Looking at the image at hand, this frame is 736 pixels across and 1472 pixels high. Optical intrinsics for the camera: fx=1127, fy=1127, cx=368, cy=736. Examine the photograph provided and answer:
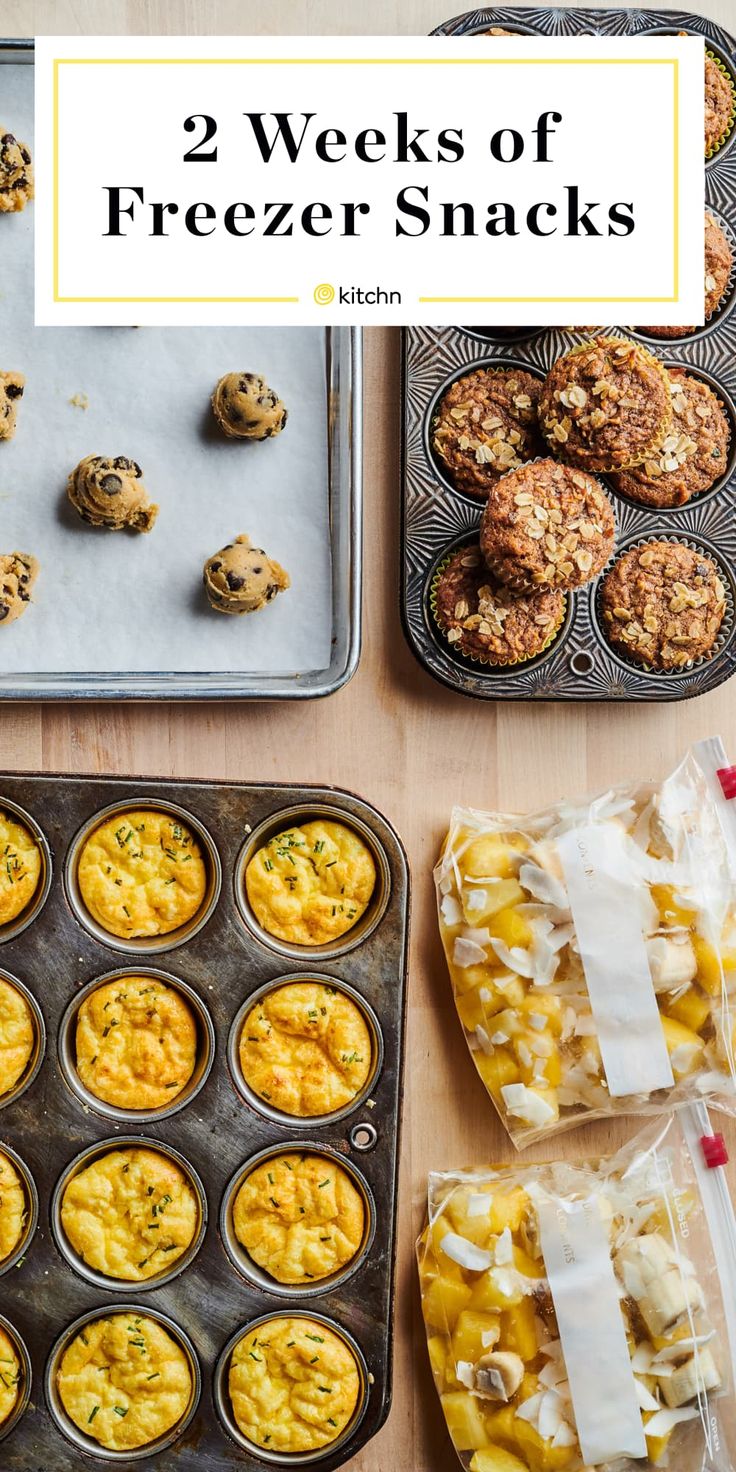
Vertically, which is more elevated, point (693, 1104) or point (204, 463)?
point (204, 463)

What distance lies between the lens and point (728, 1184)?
2.92 meters

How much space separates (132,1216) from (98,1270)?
151 mm

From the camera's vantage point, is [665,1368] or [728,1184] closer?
[665,1368]

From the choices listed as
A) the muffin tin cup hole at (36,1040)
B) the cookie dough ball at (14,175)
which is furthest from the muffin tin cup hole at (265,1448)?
the cookie dough ball at (14,175)

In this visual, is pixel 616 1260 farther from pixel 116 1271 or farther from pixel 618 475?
pixel 618 475

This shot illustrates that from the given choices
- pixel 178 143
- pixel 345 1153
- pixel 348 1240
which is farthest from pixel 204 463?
pixel 348 1240

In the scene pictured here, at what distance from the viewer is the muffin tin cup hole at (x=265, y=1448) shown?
2605mm

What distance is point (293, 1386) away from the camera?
8.60 feet

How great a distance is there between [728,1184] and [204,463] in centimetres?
228

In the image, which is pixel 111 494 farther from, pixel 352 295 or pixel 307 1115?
pixel 307 1115

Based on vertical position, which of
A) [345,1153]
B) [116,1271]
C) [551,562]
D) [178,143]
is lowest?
[116,1271]

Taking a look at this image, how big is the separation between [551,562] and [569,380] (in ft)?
1.44

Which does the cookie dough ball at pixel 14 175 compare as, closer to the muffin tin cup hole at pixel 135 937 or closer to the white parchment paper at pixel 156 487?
the white parchment paper at pixel 156 487

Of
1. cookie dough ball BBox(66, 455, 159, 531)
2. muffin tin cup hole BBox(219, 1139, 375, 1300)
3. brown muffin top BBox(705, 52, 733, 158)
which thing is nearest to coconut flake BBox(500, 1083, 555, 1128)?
muffin tin cup hole BBox(219, 1139, 375, 1300)
